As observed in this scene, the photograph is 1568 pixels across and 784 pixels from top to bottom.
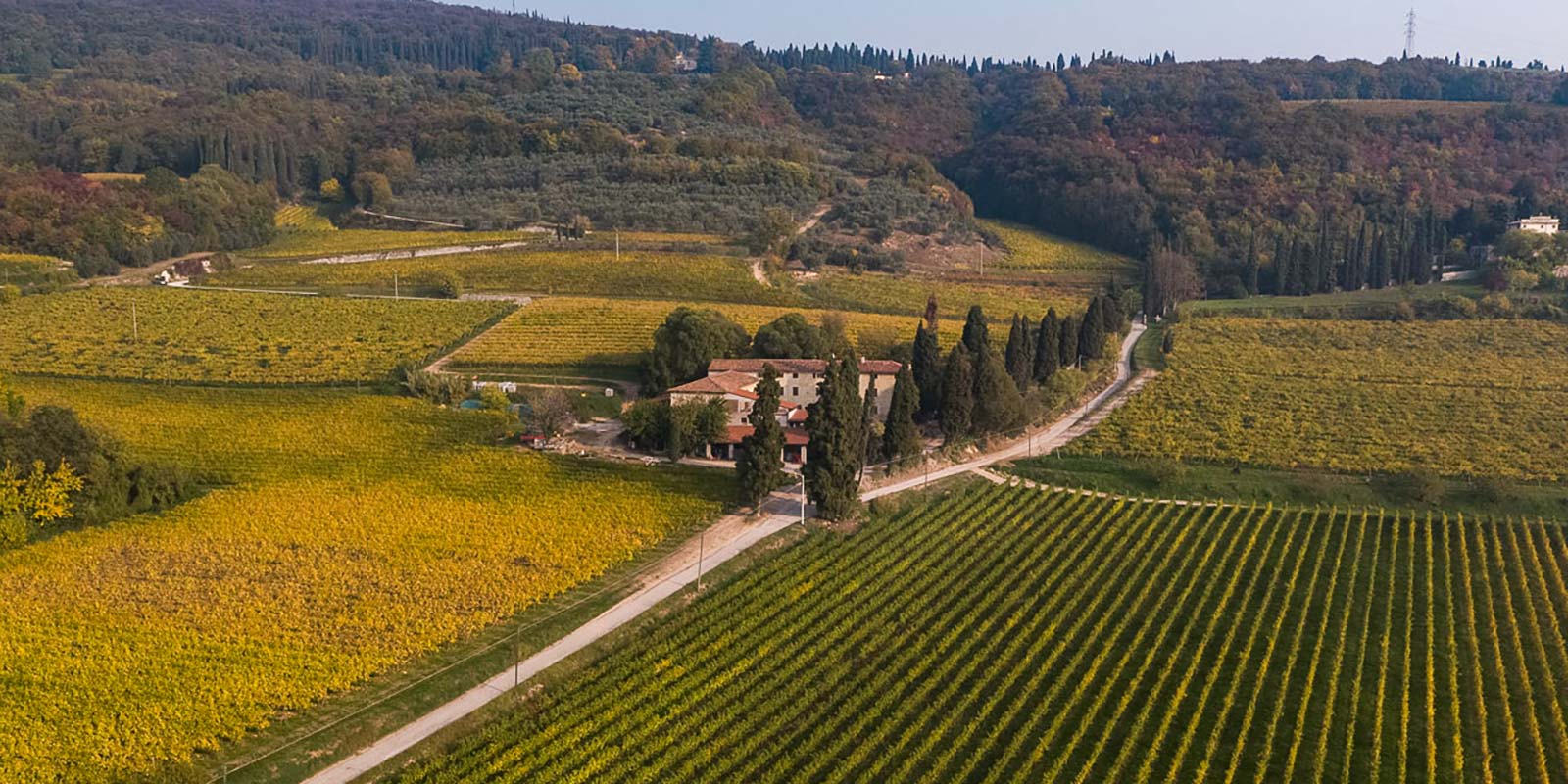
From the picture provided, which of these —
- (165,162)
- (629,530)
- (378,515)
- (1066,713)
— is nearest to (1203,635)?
(1066,713)

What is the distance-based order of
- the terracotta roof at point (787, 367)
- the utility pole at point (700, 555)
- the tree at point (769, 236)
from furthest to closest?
the tree at point (769, 236) < the terracotta roof at point (787, 367) < the utility pole at point (700, 555)

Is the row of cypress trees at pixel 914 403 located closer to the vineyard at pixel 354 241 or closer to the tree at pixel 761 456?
the tree at pixel 761 456

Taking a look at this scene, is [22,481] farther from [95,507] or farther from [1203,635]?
[1203,635]

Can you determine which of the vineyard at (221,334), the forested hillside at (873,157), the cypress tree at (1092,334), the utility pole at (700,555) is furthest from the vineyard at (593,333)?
the utility pole at (700,555)

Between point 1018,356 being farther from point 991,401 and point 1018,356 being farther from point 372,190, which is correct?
point 372,190

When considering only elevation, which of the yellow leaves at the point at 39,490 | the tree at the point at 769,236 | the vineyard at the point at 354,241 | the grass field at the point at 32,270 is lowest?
the yellow leaves at the point at 39,490

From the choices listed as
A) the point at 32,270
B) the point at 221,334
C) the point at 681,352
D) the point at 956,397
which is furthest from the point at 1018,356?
the point at 32,270
